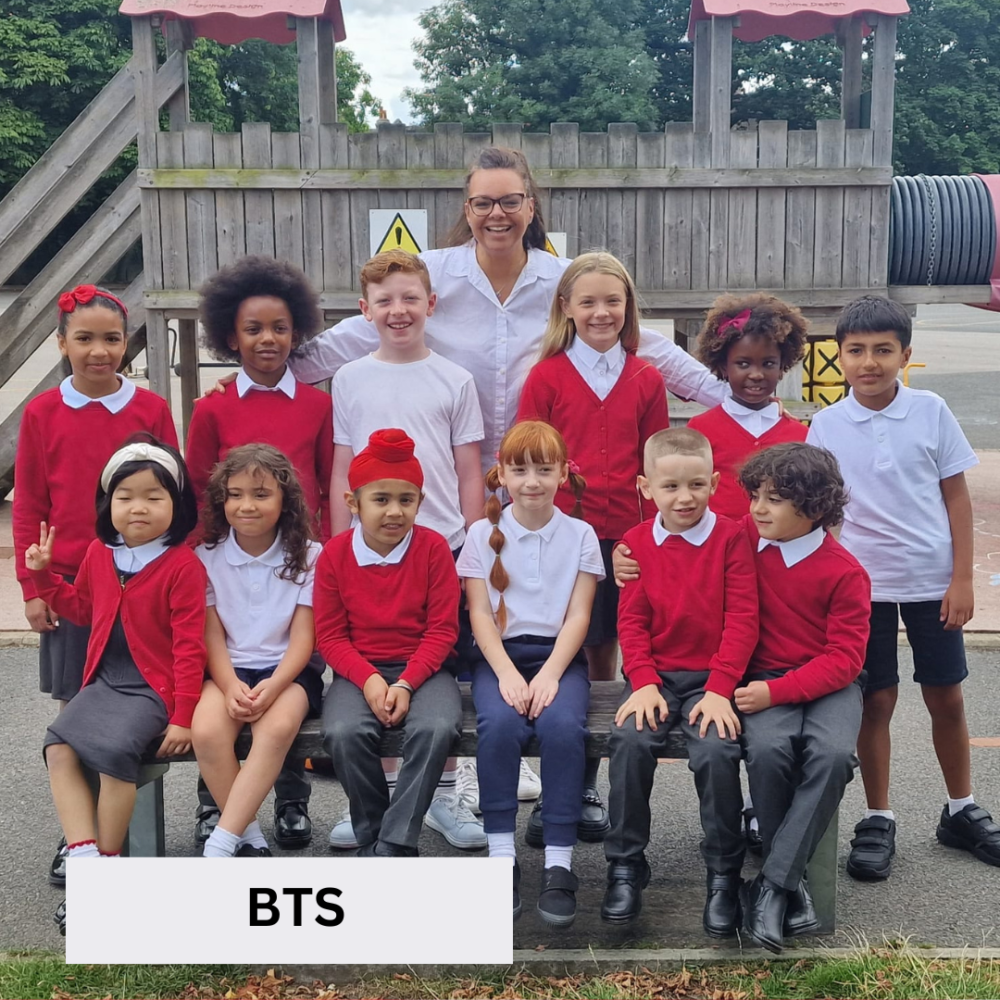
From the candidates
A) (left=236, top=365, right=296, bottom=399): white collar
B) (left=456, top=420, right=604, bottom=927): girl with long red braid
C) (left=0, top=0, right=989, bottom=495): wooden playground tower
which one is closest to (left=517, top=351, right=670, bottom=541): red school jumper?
(left=456, top=420, right=604, bottom=927): girl with long red braid

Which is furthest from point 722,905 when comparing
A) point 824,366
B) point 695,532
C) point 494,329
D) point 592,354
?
point 824,366

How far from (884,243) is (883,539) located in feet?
17.0

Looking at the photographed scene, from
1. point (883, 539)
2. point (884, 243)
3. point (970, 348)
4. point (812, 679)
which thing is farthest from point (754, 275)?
point (970, 348)

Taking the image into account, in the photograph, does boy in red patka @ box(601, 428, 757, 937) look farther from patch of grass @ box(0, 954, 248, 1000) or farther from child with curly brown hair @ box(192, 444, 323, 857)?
patch of grass @ box(0, 954, 248, 1000)

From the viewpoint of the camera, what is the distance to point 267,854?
377cm

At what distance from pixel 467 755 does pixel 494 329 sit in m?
1.42

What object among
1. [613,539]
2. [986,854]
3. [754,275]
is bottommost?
[986,854]

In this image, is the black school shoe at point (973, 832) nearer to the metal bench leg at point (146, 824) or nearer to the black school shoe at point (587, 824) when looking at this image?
the black school shoe at point (587, 824)

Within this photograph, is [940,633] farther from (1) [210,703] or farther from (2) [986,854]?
(1) [210,703]

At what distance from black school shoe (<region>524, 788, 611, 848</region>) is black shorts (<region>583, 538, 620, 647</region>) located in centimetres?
54

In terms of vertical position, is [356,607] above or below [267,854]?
above

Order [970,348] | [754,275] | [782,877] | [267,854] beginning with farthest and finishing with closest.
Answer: [970,348] → [754,275] → [267,854] → [782,877]

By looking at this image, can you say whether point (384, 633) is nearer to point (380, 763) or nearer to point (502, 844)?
point (380, 763)

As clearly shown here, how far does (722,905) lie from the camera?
335cm
